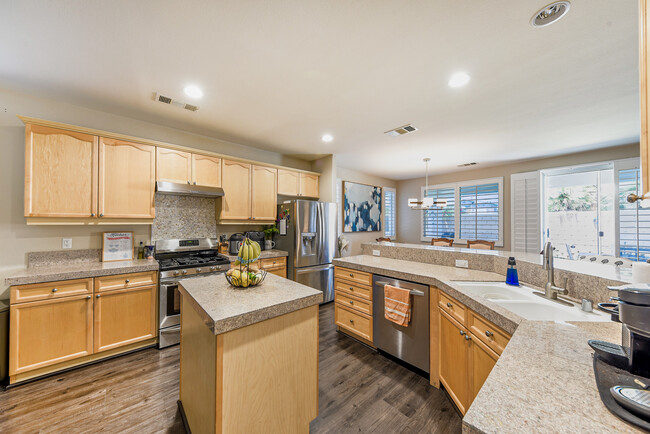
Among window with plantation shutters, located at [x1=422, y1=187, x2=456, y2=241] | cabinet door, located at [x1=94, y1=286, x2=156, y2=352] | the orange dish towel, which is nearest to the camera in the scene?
the orange dish towel

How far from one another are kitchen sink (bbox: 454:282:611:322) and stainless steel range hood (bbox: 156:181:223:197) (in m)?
2.91

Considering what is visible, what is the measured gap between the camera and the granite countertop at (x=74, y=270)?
2.04 metres

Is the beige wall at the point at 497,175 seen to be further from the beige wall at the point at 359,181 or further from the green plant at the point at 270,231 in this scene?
the green plant at the point at 270,231

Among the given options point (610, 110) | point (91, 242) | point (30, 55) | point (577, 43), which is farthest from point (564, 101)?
point (91, 242)

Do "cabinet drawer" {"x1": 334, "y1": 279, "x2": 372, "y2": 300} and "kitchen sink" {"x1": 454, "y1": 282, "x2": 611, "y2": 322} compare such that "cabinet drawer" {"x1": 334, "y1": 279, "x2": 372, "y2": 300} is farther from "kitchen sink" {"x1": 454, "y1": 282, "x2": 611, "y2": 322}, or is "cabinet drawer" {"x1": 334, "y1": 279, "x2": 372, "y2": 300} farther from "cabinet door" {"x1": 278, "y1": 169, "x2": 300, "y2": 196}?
"cabinet door" {"x1": 278, "y1": 169, "x2": 300, "y2": 196}

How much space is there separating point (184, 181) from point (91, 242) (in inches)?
45.5

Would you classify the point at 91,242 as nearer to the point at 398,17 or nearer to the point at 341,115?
the point at 341,115

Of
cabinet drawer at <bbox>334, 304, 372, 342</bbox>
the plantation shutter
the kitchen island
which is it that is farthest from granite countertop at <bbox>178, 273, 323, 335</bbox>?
the plantation shutter

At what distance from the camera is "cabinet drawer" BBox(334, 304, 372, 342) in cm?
258

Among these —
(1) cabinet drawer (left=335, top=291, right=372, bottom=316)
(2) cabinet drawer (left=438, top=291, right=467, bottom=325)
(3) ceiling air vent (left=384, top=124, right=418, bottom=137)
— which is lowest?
(1) cabinet drawer (left=335, top=291, right=372, bottom=316)

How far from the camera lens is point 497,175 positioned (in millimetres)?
5164

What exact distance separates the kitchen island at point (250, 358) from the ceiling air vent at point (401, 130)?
2498mm

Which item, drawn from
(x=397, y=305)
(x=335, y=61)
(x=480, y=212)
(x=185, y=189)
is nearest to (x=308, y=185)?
(x=185, y=189)

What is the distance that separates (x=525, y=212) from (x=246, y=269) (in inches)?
210
